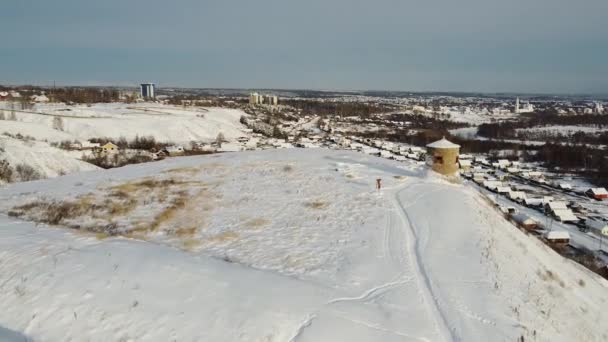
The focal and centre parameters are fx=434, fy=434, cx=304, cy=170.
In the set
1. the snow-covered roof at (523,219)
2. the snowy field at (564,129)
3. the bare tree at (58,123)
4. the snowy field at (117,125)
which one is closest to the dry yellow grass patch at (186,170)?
the snow-covered roof at (523,219)

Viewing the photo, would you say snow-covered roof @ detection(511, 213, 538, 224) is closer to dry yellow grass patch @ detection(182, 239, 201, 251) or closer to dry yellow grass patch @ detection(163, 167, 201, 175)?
dry yellow grass patch @ detection(163, 167, 201, 175)

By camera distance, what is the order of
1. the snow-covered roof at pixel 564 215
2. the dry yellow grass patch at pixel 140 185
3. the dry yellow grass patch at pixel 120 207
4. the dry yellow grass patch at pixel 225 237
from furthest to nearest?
the snow-covered roof at pixel 564 215, the dry yellow grass patch at pixel 140 185, the dry yellow grass patch at pixel 120 207, the dry yellow grass patch at pixel 225 237

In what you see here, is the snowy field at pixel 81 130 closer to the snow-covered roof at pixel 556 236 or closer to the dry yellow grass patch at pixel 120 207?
the dry yellow grass patch at pixel 120 207

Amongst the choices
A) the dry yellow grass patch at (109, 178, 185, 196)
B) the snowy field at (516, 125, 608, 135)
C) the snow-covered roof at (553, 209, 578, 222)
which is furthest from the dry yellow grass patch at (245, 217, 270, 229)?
the snowy field at (516, 125, 608, 135)

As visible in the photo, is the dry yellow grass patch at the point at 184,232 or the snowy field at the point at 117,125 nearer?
the dry yellow grass patch at the point at 184,232

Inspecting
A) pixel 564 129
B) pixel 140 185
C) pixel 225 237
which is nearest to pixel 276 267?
pixel 225 237

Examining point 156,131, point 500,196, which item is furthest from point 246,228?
point 156,131

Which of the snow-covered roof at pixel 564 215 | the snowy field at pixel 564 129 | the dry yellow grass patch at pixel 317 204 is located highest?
the dry yellow grass patch at pixel 317 204

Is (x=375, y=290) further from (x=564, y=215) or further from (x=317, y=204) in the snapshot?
(x=564, y=215)
